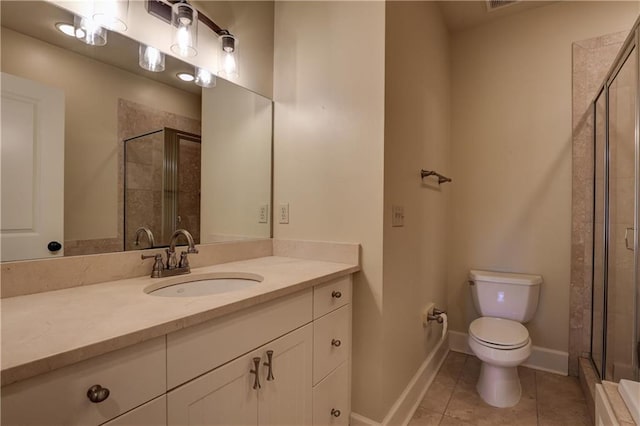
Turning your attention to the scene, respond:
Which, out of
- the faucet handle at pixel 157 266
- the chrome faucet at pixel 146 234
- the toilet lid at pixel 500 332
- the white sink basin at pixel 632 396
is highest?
the chrome faucet at pixel 146 234

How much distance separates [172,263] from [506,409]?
201cm

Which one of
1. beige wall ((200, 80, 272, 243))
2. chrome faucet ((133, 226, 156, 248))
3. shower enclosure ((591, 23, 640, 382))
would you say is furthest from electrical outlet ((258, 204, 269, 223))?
shower enclosure ((591, 23, 640, 382))

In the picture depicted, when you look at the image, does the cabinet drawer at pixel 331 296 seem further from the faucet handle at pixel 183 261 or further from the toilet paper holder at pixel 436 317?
the toilet paper holder at pixel 436 317

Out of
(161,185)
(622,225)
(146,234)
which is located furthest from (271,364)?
(622,225)

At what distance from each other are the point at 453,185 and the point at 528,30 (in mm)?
1260

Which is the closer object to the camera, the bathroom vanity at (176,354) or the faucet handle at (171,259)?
the bathroom vanity at (176,354)

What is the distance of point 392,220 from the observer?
1.55 m

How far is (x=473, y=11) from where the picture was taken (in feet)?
7.57

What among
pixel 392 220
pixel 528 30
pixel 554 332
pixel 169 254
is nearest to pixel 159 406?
pixel 169 254

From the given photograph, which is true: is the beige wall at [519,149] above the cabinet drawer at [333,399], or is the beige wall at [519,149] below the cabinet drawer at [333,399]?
above

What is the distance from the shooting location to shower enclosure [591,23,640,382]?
1498 mm

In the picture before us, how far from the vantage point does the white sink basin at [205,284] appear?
1.21 metres

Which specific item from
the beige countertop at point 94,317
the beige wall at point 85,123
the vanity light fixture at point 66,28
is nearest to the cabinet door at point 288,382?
the beige countertop at point 94,317

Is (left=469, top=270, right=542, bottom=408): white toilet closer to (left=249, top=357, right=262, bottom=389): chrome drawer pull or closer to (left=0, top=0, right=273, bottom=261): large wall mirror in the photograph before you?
(left=249, top=357, right=262, bottom=389): chrome drawer pull
